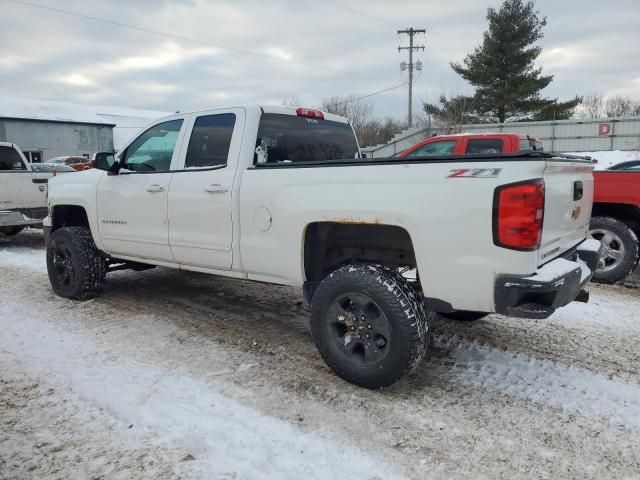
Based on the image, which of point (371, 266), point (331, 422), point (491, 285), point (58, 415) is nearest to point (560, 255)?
point (491, 285)

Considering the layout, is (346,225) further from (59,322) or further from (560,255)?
(59,322)

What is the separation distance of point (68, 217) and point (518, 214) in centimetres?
516

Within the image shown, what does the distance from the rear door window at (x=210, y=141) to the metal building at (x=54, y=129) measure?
39.7m

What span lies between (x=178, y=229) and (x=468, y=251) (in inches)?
105

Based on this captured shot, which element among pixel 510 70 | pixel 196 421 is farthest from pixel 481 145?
pixel 510 70

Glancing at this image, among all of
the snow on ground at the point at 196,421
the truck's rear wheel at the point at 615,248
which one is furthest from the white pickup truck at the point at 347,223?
the truck's rear wheel at the point at 615,248

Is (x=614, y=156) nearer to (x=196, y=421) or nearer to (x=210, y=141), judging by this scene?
(x=210, y=141)

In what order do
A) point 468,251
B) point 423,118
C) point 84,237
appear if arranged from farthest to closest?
point 423,118, point 84,237, point 468,251

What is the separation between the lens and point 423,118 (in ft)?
129

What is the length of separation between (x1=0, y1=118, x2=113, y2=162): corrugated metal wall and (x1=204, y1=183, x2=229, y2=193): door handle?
123 ft

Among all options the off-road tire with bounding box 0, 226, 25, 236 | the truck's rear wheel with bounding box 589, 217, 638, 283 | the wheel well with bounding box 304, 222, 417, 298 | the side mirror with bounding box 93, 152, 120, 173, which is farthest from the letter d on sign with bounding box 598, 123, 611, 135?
the side mirror with bounding box 93, 152, 120, 173

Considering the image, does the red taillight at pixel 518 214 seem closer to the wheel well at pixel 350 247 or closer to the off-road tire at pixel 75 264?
the wheel well at pixel 350 247

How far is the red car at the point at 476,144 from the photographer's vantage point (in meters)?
8.17

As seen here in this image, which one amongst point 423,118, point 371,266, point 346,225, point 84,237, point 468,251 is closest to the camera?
point 468,251
